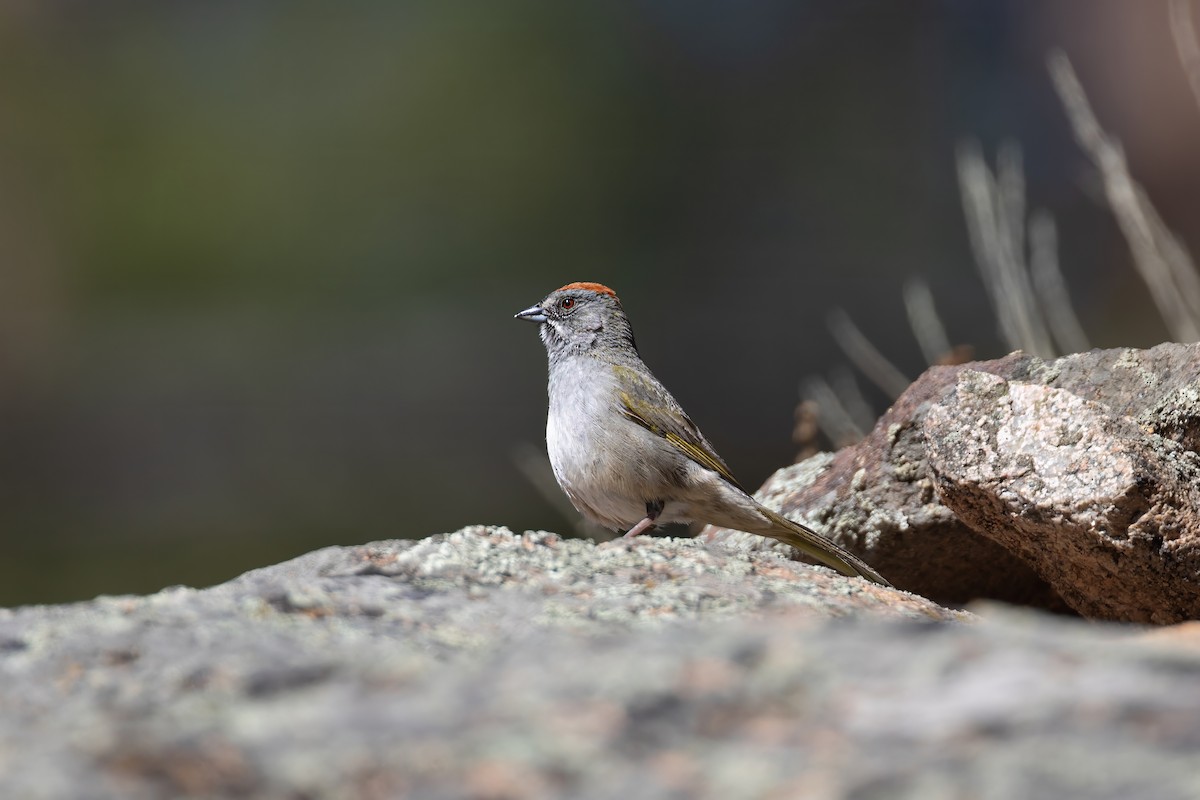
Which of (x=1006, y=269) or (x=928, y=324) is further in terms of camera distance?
(x=928, y=324)

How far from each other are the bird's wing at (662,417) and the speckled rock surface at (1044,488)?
2.45 ft

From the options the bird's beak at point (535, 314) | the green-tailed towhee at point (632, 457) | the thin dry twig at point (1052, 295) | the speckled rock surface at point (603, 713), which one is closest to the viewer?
the speckled rock surface at point (603, 713)

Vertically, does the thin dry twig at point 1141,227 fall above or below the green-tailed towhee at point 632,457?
above

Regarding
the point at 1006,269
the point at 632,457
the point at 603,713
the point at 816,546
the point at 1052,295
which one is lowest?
the point at 816,546

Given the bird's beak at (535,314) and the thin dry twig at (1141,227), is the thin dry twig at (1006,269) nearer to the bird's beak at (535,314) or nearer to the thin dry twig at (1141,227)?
the thin dry twig at (1141,227)

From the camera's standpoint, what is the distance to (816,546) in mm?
3836

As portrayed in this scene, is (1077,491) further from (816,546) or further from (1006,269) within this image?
(1006,269)

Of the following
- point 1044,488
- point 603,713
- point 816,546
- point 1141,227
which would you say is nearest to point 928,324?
point 1141,227

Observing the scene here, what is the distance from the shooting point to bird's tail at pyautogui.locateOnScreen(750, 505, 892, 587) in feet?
12.2

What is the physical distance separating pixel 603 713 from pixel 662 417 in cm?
325

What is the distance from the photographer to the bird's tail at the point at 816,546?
146 inches

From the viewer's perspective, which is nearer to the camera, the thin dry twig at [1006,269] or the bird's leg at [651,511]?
the bird's leg at [651,511]

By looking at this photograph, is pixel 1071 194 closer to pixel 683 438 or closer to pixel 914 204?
pixel 914 204

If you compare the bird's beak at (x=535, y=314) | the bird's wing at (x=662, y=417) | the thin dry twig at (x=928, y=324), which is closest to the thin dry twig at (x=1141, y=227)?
the thin dry twig at (x=928, y=324)
